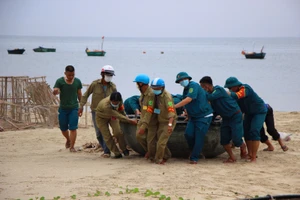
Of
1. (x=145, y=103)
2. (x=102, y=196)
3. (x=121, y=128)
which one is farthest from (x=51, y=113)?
(x=102, y=196)

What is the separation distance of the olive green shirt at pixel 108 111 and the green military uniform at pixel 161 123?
23.5 inches

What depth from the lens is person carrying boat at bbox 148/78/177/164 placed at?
31.0 ft

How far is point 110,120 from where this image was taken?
10312mm

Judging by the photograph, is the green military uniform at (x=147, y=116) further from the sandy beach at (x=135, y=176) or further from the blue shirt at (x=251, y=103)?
the blue shirt at (x=251, y=103)

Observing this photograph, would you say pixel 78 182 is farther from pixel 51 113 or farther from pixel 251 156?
pixel 51 113

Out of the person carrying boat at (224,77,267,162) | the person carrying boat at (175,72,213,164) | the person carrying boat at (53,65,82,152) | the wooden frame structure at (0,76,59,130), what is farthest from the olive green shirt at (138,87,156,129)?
the wooden frame structure at (0,76,59,130)

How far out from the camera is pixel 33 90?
1506cm

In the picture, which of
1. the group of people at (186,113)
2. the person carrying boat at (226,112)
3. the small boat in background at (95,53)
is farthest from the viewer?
the small boat in background at (95,53)

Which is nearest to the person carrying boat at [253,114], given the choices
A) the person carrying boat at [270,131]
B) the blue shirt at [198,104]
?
the blue shirt at [198,104]

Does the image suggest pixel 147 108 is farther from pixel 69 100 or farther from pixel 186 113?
pixel 69 100

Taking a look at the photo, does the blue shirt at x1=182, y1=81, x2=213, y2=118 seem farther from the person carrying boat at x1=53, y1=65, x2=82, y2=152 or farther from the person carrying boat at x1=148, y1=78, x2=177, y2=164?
the person carrying boat at x1=53, y1=65, x2=82, y2=152

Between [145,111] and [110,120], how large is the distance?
100cm

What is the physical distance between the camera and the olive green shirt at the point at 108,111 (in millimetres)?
10055

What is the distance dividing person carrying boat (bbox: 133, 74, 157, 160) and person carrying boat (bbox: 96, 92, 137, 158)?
355mm
